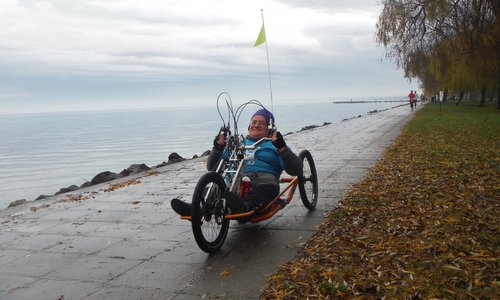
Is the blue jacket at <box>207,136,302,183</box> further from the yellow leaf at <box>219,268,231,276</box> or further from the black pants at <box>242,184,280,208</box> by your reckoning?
the yellow leaf at <box>219,268,231,276</box>

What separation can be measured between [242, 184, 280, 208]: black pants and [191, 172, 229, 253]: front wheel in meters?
0.36

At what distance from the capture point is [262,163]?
216 inches

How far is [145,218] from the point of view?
624 cm

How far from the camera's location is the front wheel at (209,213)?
14.1 feet

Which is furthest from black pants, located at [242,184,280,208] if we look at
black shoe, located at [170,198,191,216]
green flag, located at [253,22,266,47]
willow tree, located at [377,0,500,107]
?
willow tree, located at [377,0,500,107]

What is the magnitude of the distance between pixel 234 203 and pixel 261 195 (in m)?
0.48

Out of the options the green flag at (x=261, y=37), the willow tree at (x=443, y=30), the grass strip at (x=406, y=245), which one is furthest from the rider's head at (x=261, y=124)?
the willow tree at (x=443, y=30)

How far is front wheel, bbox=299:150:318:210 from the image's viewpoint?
20.1ft

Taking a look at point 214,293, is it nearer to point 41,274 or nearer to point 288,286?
point 288,286

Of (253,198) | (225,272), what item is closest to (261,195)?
(253,198)

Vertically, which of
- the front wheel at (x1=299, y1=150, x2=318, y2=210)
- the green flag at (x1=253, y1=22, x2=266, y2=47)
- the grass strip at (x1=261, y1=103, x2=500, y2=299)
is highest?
the green flag at (x1=253, y1=22, x2=266, y2=47)

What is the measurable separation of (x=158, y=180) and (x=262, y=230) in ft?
17.1

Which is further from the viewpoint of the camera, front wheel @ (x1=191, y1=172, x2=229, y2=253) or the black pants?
the black pants

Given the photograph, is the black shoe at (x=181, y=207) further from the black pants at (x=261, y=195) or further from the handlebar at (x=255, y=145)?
the handlebar at (x=255, y=145)
